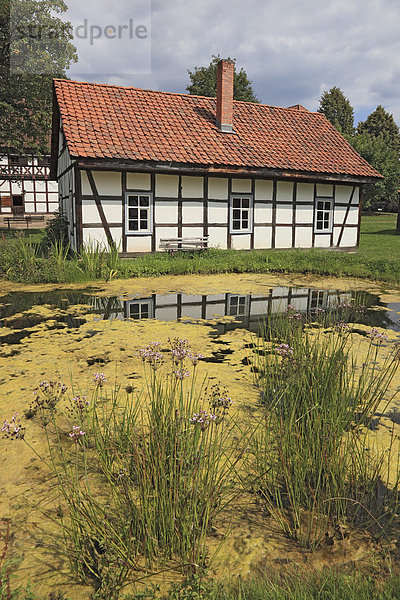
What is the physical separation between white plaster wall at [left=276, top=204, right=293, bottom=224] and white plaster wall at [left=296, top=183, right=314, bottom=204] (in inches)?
19.9

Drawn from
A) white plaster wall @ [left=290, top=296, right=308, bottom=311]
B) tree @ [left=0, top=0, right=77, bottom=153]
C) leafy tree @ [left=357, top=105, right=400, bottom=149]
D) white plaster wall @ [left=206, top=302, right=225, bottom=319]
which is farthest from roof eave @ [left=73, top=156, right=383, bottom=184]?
leafy tree @ [left=357, top=105, right=400, bottom=149]

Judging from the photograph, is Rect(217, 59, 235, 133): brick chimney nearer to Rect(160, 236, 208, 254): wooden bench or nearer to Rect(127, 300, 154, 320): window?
Rect(160, 236, 208, 254): wooden bench

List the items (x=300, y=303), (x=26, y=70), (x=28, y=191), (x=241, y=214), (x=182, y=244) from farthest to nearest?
(x=28, y=191), (x=26, y=70), (x=241, y=214), (x=182, y=244), (x=300, y=303)

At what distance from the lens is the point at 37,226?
27.2m

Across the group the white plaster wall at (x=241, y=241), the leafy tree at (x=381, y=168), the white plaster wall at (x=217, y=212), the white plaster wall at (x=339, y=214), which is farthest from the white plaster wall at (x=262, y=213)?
the leafy tree at (x=381, y=168)

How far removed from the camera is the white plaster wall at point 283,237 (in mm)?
16031

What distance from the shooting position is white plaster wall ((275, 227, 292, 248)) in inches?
631

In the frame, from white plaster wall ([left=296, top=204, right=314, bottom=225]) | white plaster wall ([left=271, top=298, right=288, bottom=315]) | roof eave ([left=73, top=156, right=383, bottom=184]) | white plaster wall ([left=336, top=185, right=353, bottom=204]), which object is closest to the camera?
white plaster wall ([left=271, top=298, right=288, bottom=315])

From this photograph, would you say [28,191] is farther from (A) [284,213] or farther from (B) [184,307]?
(B) [184,307]

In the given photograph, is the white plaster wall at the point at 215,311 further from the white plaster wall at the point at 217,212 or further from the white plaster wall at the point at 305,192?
the white plaster wall at the point at 305,192

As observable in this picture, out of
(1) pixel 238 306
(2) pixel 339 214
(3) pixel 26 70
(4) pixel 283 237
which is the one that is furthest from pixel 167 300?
(3) pixel 26 70

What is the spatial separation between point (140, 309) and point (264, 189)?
9280 mm

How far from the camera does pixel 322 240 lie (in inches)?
666

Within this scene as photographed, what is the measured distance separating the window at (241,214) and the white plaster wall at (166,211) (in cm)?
203
